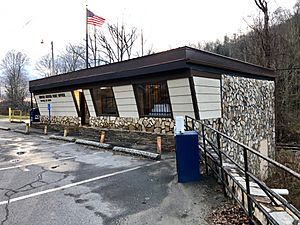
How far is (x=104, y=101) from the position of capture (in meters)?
12.0

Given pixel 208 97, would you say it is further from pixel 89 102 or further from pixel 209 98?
pixel 89 102

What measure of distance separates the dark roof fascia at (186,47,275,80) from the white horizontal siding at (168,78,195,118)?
2.64 ft

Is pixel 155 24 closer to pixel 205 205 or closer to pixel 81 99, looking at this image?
pixel 81 99

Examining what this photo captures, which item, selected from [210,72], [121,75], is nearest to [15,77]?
[121,75]

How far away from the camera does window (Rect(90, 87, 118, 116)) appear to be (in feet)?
37.8

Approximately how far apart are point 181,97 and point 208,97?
1060 mm

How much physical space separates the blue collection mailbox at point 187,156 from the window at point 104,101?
6.61 meters

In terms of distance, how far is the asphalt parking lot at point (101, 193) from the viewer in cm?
397

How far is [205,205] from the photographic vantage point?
4281mm

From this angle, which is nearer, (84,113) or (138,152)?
(138,152)

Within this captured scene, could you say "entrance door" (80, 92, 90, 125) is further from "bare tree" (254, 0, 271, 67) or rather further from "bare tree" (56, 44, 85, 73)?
"bare tree" (56, 44, 85, 73)

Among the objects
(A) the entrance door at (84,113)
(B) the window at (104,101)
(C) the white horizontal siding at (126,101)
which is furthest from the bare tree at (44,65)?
(C) the white horizontal siding at (126,101)

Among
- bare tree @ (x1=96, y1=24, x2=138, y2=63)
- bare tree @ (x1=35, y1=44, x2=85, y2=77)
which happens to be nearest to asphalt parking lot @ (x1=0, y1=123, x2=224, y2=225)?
bare tree @ (x1=96, y1=24, x2=138, y2=63)

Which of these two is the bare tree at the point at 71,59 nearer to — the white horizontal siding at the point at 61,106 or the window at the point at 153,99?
the white horizontal siding at the point at 61,106
